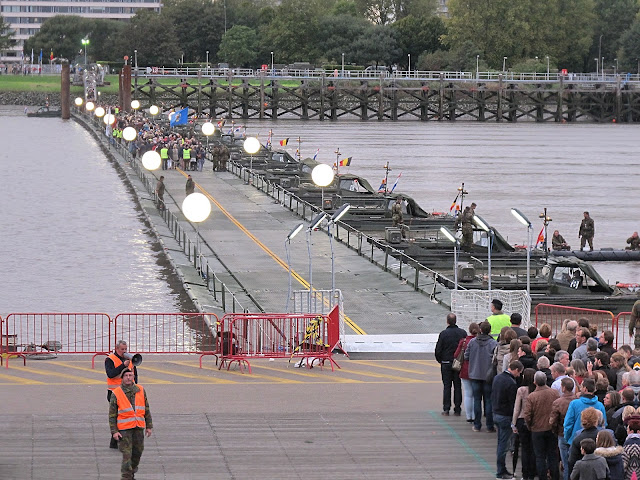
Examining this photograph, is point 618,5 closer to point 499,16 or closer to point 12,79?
point 499,16

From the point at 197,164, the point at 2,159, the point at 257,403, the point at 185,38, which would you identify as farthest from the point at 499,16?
the point at 257,403

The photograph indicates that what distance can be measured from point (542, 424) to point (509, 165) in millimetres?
72871

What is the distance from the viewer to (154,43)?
545 ft

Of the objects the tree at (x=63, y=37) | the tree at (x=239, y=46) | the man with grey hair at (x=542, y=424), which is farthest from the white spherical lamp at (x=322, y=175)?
the tree at (x=63, y=37)

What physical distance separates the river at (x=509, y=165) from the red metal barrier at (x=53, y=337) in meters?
17.6

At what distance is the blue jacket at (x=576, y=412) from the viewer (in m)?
14.8

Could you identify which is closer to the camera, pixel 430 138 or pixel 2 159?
pixel 2 159

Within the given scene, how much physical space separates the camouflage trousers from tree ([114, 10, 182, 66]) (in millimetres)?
152395

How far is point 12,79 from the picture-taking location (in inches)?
6663

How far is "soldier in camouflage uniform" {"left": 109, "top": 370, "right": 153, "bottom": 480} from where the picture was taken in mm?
15492

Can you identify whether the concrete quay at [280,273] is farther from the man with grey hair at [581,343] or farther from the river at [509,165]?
the river at [509,165]

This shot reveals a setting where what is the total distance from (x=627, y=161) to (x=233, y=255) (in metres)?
58.6

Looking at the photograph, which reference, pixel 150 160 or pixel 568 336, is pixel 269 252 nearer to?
pixel 150 160

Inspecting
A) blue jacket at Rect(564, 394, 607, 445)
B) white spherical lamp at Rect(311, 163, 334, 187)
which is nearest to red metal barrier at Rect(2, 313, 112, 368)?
white spherical lamp at Rect(311, 163, 334, 187)
